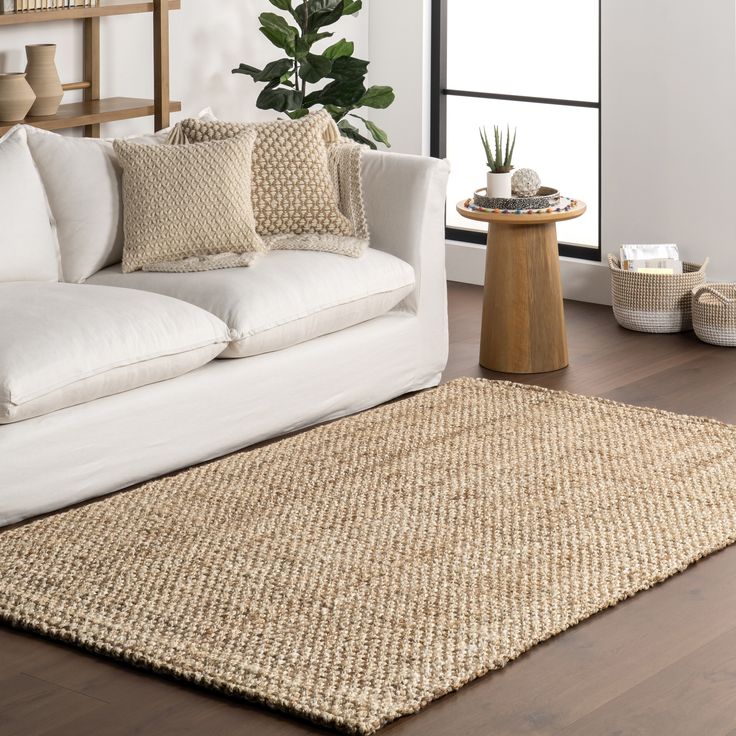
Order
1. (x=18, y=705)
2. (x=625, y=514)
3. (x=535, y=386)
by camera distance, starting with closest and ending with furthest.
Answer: (x=18, y=705), (x=625, y=514), (x=535, y=386)

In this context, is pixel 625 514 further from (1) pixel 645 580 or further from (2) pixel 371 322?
→ (2) pixel 371 322

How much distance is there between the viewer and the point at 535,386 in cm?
414

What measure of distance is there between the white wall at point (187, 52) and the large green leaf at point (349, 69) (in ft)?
1.63

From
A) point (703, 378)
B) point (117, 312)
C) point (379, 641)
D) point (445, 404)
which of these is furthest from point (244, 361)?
point (703, 378)

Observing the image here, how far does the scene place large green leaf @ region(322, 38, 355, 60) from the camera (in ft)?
17.3

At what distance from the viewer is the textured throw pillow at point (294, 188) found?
400 centimetres

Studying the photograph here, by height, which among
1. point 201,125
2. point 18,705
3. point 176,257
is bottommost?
point 18,705

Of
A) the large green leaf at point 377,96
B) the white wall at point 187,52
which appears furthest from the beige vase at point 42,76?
the large green leaf at point 377,96

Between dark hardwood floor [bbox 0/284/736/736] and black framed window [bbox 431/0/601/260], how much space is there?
2.95 m

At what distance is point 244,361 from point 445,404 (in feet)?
2.29

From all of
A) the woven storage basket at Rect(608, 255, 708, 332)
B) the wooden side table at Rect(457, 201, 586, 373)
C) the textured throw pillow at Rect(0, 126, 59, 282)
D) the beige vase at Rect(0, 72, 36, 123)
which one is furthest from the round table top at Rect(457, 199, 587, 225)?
the beige vase at Rect(0, 72, 36, 123)

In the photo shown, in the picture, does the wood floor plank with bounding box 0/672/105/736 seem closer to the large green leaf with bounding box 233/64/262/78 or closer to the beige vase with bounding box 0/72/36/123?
the beige vase with bounding box 0/72/36/123

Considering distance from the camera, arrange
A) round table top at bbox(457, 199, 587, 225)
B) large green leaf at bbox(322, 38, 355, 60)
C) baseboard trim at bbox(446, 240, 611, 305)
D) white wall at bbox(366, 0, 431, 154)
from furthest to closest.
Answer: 1. white wall at bbox(366, 0, 431, 154)
2. baseboard trim at bbox(446, 240, 611, 305)
3. large green leaf at bbox(322, 38, 355, 60)
4. round table top at bbox(457, 199, 587, 225)

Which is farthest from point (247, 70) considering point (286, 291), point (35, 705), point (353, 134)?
point (35, 705)
